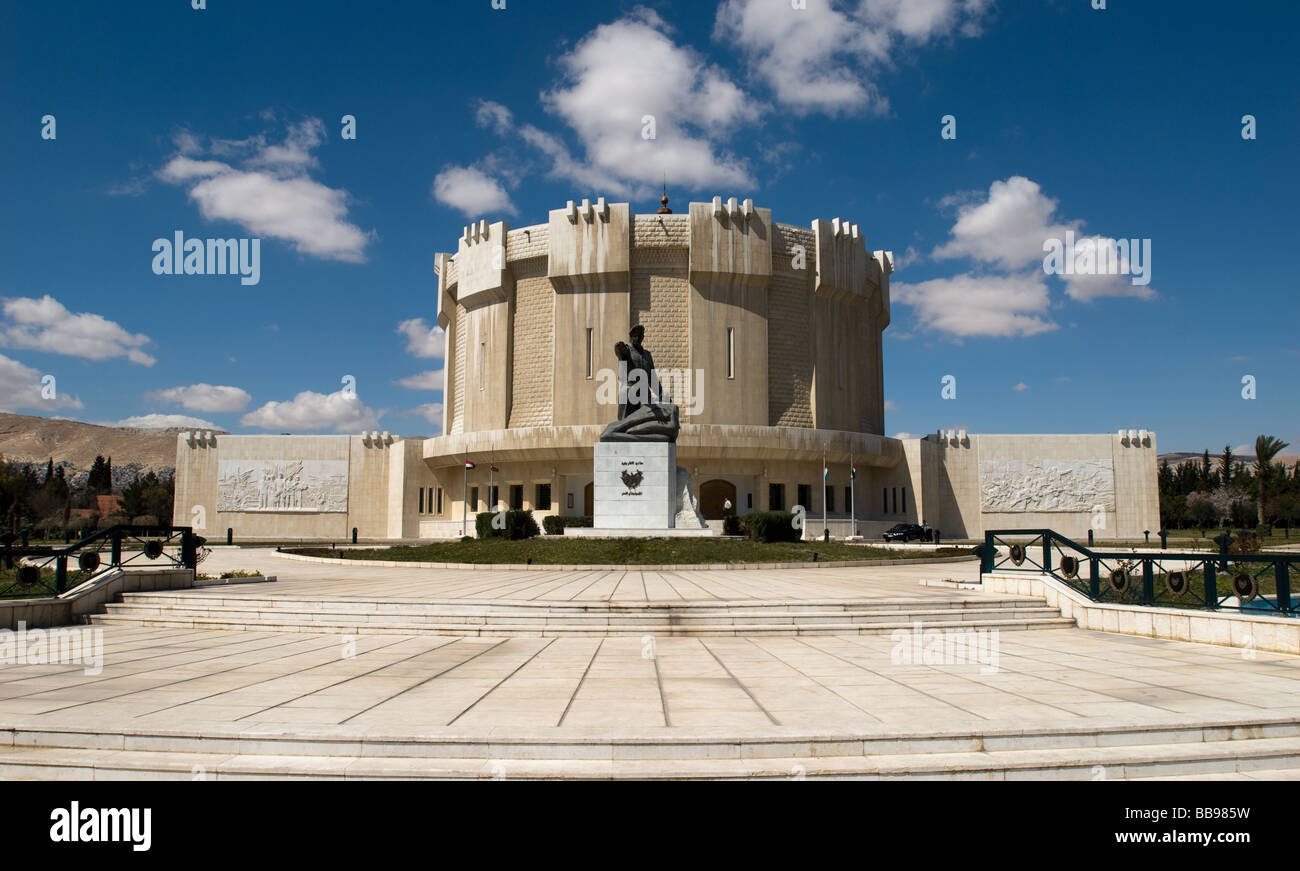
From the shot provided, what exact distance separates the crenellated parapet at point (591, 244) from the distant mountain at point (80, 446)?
15006cm

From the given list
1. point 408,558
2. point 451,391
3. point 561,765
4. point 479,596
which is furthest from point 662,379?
point 561,765

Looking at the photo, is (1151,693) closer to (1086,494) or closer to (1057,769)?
(1057,769)

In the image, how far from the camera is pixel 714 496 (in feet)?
173

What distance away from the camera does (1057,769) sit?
17.8ft

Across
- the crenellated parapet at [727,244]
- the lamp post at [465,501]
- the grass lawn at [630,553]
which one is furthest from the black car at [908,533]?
the lamp post at [465,501]

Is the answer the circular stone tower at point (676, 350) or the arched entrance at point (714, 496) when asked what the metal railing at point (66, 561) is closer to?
the circular stone tower at point (676, 350)

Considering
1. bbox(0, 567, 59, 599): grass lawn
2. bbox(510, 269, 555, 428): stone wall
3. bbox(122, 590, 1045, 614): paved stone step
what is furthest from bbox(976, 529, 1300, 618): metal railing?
bbox(510, 269, 555, 428): stone wall

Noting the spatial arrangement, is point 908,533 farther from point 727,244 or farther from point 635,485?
point 635,485

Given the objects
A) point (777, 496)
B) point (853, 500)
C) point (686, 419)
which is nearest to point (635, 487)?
point (686, 419)

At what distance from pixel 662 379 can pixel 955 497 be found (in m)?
22.6

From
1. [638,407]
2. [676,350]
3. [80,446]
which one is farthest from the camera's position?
[80,446]

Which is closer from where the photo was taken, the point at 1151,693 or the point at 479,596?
the point at 1151,693

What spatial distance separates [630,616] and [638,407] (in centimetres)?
1722

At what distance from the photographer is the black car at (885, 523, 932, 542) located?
158 ft
